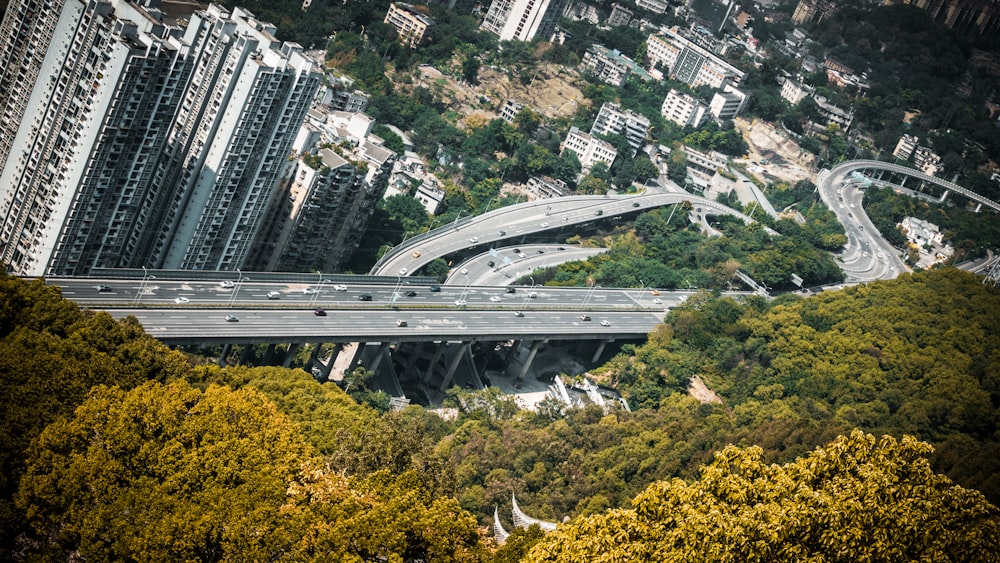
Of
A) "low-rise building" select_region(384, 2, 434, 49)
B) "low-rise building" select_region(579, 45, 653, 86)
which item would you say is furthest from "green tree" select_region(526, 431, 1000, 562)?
"low-rise building" select_region(579, 45, 653, 86)

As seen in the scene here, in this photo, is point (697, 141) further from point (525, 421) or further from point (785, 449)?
point (785, 449)

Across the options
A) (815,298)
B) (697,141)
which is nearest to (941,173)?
(697,141)

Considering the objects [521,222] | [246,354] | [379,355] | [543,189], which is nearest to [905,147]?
[543,189]

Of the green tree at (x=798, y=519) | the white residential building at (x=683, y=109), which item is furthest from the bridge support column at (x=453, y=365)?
the white residential building at (x=683, y=109)

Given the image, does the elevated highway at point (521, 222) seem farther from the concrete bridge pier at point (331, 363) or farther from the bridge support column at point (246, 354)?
the bridge support column at point (246, 354)

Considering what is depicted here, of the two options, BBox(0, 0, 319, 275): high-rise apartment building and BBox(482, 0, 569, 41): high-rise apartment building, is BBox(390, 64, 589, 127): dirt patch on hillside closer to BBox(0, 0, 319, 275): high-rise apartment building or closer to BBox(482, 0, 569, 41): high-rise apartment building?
BBox(482, 0, 569, 41): high-rise apartment building
